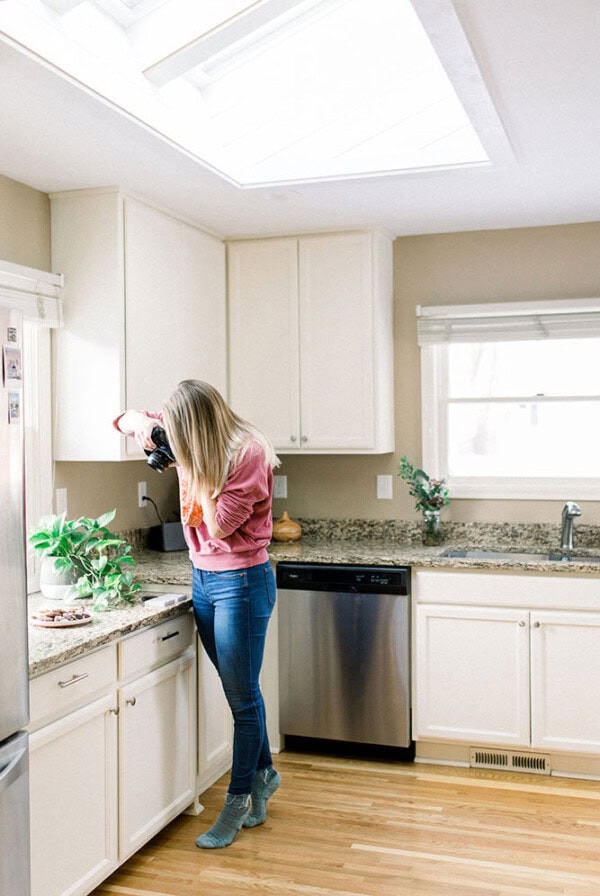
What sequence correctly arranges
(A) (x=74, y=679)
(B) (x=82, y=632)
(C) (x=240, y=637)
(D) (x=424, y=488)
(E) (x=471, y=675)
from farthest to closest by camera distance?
(D) (x=424, y=488), (E) (x=471, y=675), (C) (x=240, y=637), (B) (x=82, y=632), (A) (x=74, y=679)

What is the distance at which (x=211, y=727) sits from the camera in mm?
3562

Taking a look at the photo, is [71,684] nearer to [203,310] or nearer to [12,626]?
[12,626]

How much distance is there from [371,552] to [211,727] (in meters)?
1.00

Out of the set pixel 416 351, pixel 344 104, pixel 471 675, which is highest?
pixel 344 104

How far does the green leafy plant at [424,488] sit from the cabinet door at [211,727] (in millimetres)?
1259

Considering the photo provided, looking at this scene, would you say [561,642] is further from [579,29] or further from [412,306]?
[579,29]

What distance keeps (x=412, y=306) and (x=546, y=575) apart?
1.47 metres

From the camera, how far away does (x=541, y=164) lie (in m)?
3.28

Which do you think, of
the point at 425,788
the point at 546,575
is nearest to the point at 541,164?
the point at 546,575

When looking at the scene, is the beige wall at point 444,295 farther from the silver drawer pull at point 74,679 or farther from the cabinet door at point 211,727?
the silver drawer pull at point 74,679

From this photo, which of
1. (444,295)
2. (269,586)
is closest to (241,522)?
(269,586)

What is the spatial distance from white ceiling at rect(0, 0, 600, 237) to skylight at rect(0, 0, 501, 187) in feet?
0.12

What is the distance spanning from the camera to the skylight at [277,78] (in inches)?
93.9

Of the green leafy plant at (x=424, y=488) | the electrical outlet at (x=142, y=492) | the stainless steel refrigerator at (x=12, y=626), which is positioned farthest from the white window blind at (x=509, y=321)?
the stainless steel refrigerator at (x=12, y=626)
